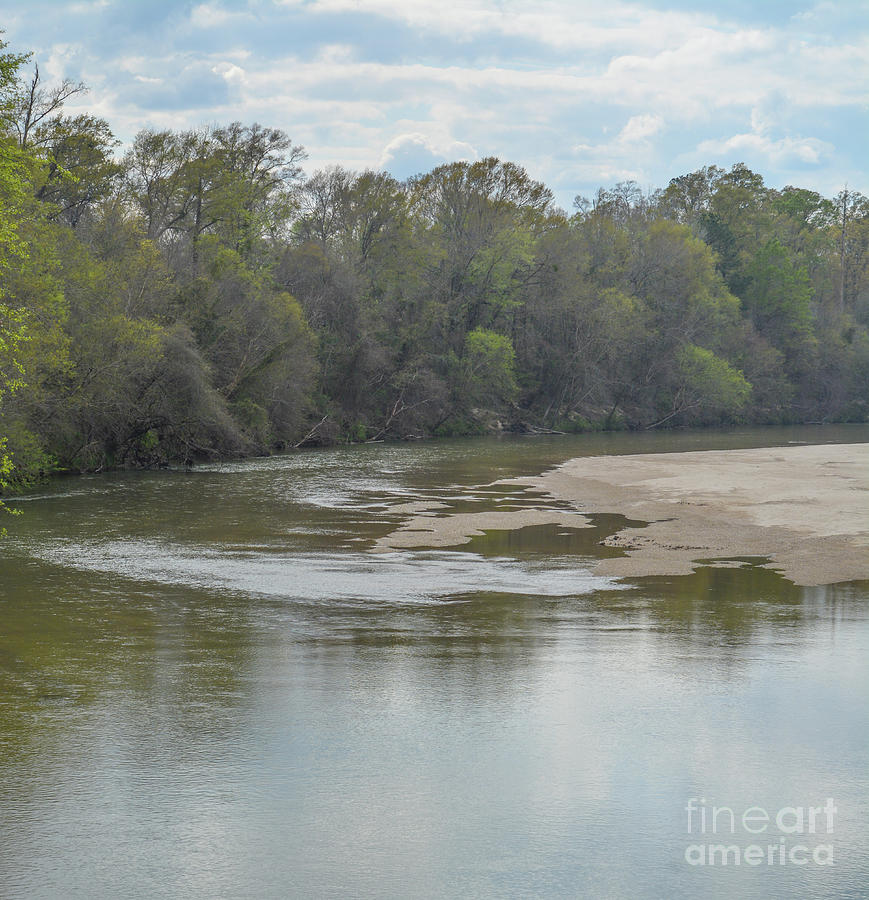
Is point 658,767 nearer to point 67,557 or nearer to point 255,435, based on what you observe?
point 67,557

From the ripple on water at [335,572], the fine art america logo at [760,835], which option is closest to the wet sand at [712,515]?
the ripple on water at [335,572]

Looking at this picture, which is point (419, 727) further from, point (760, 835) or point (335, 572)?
point (335, 572)

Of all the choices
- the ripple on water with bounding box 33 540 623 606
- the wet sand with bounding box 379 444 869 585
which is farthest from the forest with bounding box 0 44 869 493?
the wet sand with bounding box 379 444 869 585

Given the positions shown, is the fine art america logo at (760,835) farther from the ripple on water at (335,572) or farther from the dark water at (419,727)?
the ripple on water at (335,572)

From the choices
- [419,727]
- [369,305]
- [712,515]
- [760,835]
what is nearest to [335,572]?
[419,727]

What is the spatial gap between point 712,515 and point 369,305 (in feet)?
129

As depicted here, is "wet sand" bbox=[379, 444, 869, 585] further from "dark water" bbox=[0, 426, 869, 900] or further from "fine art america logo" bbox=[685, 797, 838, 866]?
"fine art america logo" bbox=[685, 797, 838, 866]

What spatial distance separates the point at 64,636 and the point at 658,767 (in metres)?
8.66

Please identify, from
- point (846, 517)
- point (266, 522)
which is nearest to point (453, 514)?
point (266, 522)

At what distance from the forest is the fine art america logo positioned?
1483 cm

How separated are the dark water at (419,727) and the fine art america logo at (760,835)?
3cm

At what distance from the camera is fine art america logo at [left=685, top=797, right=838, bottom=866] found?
299 inches

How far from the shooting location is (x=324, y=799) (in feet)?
28.1

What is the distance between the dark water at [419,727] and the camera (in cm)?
745
